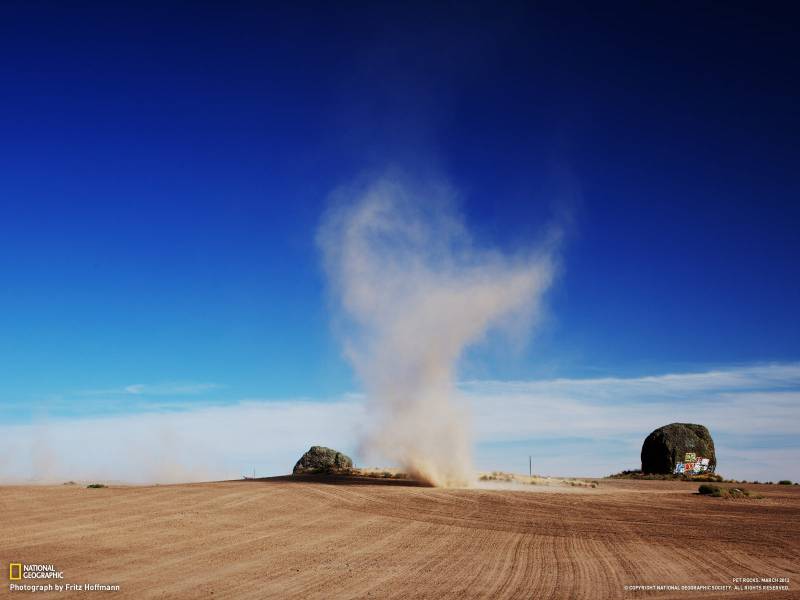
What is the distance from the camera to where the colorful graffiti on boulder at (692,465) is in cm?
6322

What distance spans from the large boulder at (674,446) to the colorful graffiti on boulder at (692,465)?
0.28 m

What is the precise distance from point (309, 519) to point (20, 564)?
11642 mm

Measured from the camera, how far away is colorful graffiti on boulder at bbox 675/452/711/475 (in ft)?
207

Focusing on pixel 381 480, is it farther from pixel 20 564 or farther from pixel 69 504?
pixel 20 564

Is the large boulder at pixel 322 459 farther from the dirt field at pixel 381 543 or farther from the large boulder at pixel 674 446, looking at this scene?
the large boulder at pixel 674 446

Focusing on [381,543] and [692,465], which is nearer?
[381,543]

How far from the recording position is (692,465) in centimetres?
6378

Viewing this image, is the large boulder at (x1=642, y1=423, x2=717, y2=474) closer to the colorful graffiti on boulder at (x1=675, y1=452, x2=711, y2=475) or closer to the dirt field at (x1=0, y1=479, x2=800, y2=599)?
the colorful graffiti on boulder at (x1=675, y1=452, x2=711, y2=475)

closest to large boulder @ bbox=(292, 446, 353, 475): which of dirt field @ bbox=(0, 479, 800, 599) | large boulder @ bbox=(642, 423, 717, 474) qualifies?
dirt field @ bbox=(0, 479, 800, 599)

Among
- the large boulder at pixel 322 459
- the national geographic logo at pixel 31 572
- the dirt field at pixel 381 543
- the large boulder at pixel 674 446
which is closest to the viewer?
the national geographic logo at pixel 31 572

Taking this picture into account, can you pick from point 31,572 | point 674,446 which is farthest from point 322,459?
point 31,572

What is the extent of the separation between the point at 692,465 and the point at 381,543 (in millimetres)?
54403

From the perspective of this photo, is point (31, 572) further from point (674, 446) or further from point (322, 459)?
point (674, 446)

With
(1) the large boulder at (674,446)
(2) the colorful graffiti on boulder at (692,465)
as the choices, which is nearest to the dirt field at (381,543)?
(2) the colorful graffiti on boulder at (692,465)
